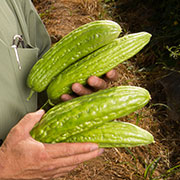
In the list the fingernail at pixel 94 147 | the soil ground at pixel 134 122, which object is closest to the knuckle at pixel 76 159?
the fingernail at pixel 94 147

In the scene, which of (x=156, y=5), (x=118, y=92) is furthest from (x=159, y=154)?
(x=156, y=5)

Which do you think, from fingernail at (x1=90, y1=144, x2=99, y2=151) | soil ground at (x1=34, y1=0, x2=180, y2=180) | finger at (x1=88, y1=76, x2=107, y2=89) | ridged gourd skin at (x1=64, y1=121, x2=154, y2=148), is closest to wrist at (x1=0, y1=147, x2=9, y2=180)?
ridged gourd skin at (x1=64, y1=121, x2=154, y2=148)

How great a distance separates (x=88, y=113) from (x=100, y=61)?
0.36m

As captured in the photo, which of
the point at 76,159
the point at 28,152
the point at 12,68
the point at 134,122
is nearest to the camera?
A: the point at 28,152

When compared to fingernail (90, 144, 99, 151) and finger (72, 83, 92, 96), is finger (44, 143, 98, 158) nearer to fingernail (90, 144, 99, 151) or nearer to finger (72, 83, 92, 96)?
fingernail (90, 144, 99, 151)

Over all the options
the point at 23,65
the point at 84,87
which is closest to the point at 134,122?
the point at 84,87

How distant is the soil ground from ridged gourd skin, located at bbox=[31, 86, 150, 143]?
1.45 m

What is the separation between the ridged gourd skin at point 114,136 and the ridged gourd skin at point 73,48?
44cm

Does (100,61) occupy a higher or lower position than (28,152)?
higher

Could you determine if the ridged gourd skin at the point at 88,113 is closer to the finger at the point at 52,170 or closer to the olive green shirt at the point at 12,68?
the finger at the point at 52,170

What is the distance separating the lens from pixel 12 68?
1.43 meters

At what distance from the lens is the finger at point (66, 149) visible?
1087 mm

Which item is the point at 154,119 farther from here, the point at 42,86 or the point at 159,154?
the point at 42,86

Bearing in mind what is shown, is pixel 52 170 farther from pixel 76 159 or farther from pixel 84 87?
pixel 84 87
